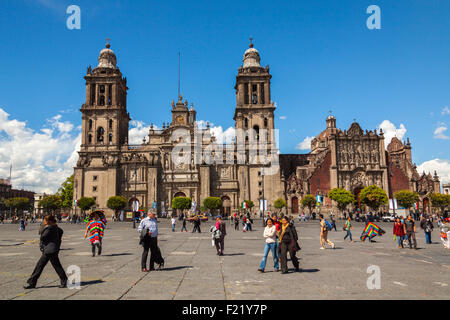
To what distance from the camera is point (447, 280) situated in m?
8.91

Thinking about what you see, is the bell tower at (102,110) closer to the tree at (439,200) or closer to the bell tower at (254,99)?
the bell tower at (254,99)

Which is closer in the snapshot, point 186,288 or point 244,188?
point 186,288

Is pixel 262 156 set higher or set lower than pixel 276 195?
higher

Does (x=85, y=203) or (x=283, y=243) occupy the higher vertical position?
(x=85, y=203)

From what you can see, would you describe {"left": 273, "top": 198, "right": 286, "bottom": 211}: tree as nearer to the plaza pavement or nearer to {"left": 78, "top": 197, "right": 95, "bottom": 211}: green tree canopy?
{"left": 78, "top": 197, "right": 95, "bottom": 211}: green tree canopy

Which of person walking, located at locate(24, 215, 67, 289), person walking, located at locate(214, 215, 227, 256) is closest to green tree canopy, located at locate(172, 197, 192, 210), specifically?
person walking, located at locate(214, 215, 227, 256)

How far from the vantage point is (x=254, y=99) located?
71.1m

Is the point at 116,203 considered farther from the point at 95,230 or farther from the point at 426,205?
the point at 426,205

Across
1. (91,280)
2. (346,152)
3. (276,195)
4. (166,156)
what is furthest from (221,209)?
(91,280)

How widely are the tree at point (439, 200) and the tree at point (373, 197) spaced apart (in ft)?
47.5

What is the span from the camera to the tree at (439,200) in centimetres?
6538

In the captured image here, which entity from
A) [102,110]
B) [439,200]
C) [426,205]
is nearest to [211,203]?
[102,110]
